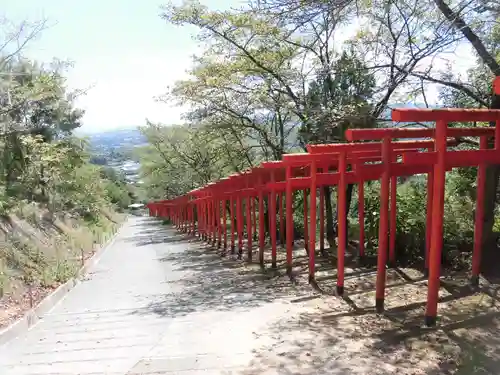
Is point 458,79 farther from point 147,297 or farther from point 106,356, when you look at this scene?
point 106,356

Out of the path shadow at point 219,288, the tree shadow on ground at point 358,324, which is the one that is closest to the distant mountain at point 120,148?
the path shadow at point 219,288

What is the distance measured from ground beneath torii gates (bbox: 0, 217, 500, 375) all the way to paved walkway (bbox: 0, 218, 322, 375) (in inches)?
0.6

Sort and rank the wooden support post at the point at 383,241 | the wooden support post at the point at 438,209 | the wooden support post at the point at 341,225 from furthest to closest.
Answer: the wooden support post at the point at 341,225 < the wooden support post at the point at 383,241 < the wooden support post at the point at 438,209

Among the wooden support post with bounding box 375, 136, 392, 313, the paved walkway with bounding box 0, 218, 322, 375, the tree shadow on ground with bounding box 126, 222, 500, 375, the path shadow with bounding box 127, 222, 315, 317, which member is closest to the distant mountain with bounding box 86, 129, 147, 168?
the path shadow with bounding box 127, 222, 315, 317

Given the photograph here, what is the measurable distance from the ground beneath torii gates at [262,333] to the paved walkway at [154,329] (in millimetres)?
16

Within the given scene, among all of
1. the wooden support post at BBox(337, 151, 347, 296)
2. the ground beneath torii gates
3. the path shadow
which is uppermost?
the wooden support post at BBox(337, 151, 347, 296)

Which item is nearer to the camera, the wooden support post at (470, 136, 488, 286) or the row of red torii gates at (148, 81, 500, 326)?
the row of red torii gates at (148, 81, 500, 326)

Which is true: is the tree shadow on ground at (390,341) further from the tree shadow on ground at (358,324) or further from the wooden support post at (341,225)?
the wooden support post at (341,225)

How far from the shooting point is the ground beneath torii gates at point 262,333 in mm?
4840

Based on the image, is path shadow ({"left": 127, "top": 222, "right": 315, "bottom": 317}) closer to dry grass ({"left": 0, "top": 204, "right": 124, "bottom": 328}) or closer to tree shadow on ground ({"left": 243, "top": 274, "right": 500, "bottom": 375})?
tree shadow on ground ({"left": 243, "top": 274, "right": 500, "bottom": 375})

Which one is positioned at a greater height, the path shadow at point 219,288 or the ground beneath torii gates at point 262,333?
the ground beneath torii gates at point 262,333

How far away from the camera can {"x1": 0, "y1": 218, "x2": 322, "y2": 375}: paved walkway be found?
16.6ft

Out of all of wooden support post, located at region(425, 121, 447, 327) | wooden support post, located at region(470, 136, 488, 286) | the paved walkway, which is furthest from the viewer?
wooden support post, located at region(470, 136, 488, 286)

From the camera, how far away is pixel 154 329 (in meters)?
6.44
